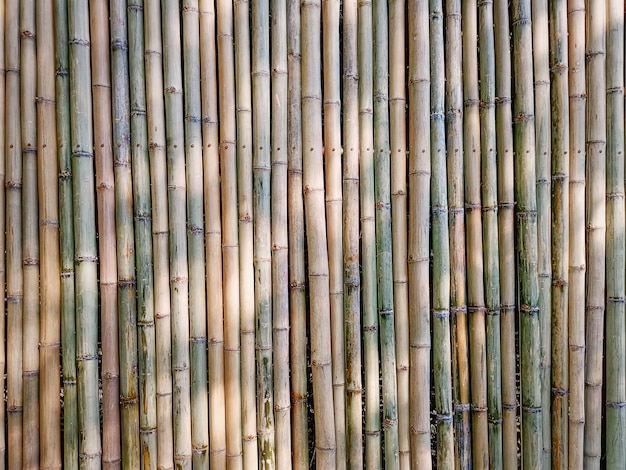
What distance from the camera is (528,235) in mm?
1097

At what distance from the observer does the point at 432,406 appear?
1136 millimetres

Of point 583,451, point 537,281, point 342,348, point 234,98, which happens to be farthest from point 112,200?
point 583,451

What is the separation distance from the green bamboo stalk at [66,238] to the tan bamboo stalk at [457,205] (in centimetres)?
76

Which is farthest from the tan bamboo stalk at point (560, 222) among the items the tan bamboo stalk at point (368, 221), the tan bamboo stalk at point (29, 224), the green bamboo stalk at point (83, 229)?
the tan bamboo stalk at point (29, 224)

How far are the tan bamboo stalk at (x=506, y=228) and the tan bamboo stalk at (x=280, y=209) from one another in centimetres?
44

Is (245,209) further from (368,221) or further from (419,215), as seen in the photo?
(419,215)

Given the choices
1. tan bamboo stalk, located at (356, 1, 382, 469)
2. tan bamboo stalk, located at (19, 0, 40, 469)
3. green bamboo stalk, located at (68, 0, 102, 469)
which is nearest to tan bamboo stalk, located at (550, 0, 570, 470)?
tan bamboo stalk, located at (356, 1, 382, 469)

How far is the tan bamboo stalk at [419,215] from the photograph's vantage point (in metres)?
1.09

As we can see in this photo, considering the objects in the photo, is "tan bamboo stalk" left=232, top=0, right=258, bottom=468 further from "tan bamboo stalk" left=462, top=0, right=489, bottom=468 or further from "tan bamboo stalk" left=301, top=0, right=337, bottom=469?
"tan bamboo stalk" left=462, top=0, right=489, bottom=468

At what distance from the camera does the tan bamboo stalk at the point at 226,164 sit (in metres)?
1.07

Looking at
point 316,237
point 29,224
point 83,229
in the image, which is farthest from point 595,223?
point 29,224

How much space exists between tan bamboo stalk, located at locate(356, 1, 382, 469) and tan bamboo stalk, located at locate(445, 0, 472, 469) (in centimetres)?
16

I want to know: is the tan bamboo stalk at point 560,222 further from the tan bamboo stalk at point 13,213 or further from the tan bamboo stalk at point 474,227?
the tan bamboo stalk at point 13,213

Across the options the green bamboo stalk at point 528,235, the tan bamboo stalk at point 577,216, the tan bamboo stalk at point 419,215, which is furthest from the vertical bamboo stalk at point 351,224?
the tan bamboo stalk at point 577,216
